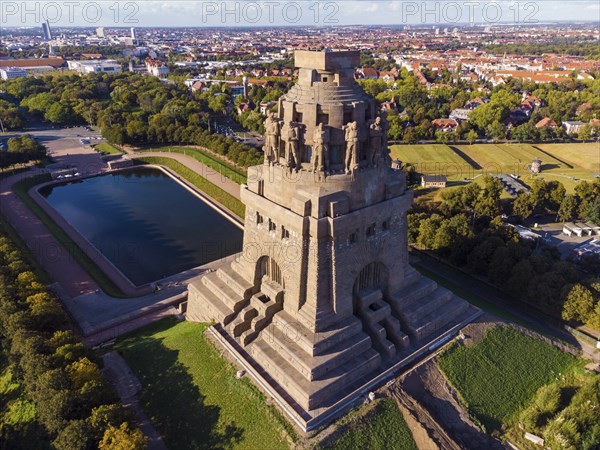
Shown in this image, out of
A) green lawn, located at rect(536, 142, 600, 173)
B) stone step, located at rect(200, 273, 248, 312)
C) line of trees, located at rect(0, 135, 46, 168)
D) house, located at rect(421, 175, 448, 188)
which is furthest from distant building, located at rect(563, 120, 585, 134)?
line of trees, located at rect(0, 135, 46, 168)

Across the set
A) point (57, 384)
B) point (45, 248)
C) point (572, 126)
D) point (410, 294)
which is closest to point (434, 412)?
point (410, 294)

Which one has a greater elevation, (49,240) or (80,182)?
(80,182)

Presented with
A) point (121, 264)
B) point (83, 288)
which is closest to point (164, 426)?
point (83, 288)

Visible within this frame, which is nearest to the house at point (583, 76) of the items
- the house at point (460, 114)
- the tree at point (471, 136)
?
the house at point (460, 114)

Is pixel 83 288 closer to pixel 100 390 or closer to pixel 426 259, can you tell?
pixel 100 390

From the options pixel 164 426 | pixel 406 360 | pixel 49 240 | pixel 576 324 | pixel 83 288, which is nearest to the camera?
pixel 164 426

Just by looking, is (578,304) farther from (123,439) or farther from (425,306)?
(123,439)

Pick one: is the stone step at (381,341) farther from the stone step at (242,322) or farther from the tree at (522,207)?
the tree at (522,207)
